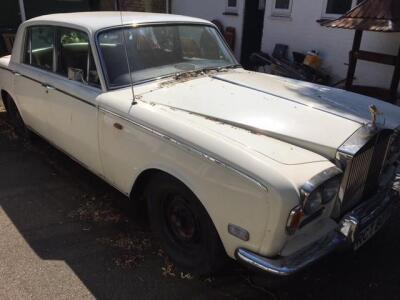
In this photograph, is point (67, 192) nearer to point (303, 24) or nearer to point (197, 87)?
point (197, 87)

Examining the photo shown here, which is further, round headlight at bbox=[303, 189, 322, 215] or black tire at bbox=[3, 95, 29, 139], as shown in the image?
black tire at bbox=[3, 95, 29, 139]

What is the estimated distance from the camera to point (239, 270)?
281cm

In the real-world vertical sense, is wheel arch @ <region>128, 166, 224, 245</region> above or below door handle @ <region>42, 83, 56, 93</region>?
below

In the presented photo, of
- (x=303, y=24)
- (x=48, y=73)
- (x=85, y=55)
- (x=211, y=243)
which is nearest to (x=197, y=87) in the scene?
(x=85, y=55)

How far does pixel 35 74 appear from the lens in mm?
3998

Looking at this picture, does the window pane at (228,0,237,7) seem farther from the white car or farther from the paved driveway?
the paved driveway

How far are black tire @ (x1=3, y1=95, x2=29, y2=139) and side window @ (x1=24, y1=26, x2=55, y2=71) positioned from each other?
38.9 inches

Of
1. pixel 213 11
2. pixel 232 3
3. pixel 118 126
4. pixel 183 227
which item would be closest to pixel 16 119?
pixel 118 126

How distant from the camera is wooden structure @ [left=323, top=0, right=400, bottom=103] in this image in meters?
5.48

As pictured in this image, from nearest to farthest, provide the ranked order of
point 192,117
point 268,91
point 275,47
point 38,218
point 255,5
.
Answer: point 192,117
point 268,91
point 38,218
point 275,47
point 255,5

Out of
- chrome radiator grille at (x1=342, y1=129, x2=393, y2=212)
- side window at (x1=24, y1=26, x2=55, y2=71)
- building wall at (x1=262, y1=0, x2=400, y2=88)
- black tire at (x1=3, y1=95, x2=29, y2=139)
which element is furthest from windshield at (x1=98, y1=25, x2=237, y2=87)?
building wall at (x1=262, y1=0, x2=400, y2=88)

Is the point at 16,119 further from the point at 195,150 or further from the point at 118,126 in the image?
the point at 195,150

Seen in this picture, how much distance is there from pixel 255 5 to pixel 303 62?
2.42 m

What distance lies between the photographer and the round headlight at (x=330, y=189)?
7.07 ft
